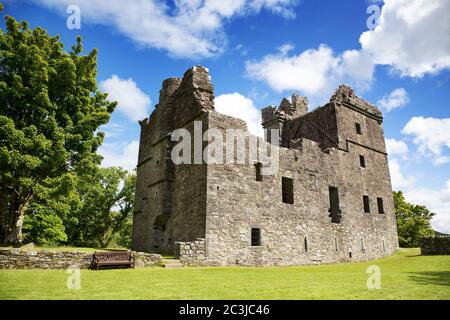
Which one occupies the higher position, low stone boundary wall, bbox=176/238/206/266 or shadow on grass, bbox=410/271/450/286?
low stone boundary wall, bbox=176/238/206/266

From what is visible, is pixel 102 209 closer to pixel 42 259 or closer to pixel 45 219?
pixel 45 219

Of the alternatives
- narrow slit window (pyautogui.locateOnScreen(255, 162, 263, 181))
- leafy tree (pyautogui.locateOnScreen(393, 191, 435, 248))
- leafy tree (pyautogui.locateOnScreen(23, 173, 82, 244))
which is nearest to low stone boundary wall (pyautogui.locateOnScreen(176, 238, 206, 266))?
narrow slit window (pyautogui.locateOnScreen(255, 162, 263, 181))

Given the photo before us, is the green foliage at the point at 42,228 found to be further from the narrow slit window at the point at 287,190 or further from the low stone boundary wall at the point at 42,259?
the narrow slit window at the point at 287,190

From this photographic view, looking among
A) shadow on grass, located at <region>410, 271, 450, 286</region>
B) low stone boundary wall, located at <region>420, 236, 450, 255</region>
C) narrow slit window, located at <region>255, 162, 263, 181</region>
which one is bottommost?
shadow on grass, located at <region>410, 271, 450, 286</region>

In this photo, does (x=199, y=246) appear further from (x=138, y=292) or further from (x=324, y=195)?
(x=324, y=195)

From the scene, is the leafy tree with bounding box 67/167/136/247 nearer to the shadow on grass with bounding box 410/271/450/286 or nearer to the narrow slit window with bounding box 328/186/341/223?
the narrow slit window with bounding box 328/186/341/223

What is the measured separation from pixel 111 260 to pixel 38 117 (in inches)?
410

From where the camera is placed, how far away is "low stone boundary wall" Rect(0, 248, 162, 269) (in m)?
11.2

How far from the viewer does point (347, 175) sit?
74.9 feet

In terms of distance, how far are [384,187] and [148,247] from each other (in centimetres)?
1905

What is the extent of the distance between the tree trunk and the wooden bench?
8.87m

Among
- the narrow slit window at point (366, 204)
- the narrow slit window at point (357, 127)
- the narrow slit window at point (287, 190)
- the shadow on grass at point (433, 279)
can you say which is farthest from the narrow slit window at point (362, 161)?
the shadow on grass at point (433, 279)

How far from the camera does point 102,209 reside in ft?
127
